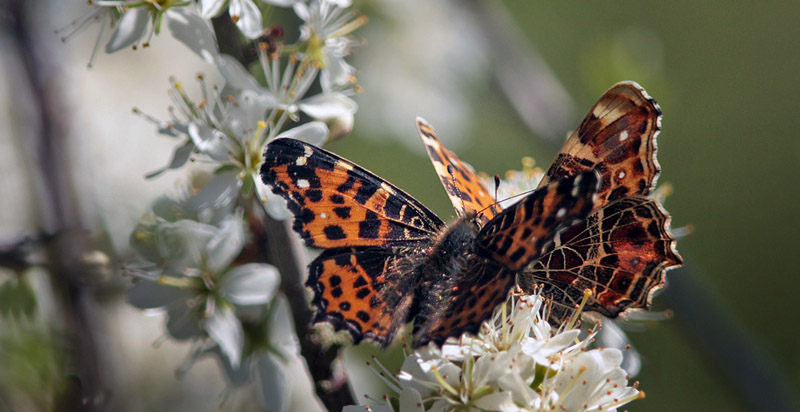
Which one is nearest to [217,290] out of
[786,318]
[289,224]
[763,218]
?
[289,224]

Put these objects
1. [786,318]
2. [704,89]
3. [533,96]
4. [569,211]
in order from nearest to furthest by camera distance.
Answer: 1. [569,211]
2. [533,96]
3. [786,318]
4. [704,89]

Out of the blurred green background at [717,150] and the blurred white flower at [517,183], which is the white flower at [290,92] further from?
the blurred green background at [717,150]

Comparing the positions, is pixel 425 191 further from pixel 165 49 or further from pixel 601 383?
pixel 601 383

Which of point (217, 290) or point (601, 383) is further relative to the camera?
point (217, 290)

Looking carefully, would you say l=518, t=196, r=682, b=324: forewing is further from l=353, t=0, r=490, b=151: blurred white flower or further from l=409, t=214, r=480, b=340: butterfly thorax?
l=353, t=0, r=490, b=151: blurred white flower

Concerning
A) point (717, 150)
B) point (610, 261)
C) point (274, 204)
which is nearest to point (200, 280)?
point (274, 204)

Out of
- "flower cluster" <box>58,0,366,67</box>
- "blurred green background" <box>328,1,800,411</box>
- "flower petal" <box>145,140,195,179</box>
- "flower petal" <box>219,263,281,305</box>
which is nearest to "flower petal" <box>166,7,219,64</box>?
"flower cluster" <box>58,0,366,67</box>
